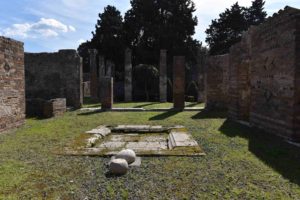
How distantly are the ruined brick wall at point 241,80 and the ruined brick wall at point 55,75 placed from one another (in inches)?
328

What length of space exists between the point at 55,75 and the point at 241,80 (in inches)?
389

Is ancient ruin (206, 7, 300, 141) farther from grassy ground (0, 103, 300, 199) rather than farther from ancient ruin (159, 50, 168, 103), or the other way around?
ancient ruin (159, 50, 168, 103)

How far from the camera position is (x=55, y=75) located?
16.4 meters

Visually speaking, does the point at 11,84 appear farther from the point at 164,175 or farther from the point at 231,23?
the point at 231,23

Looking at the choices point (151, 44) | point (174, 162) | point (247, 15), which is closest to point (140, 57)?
point (151, 44)

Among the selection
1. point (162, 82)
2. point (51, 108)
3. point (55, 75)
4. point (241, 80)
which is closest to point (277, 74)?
point (241, 80)

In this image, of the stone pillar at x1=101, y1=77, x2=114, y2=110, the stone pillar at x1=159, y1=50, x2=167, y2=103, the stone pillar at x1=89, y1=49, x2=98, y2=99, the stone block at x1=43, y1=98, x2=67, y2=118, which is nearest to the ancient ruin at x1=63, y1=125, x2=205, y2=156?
the stone block at x1=43, y1=98, x2=67, y2=118

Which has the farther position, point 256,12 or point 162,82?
point 256,12

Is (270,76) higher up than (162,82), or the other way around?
(162,82)

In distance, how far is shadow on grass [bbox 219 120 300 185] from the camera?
193 inches

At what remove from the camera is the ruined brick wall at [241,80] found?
10852 mm

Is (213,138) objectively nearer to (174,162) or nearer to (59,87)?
(174,162)

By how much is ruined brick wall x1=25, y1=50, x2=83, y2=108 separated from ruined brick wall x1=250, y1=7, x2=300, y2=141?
31.4 ft

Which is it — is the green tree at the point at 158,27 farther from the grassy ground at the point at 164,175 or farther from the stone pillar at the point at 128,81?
the grassy ground at the point at 164,175
